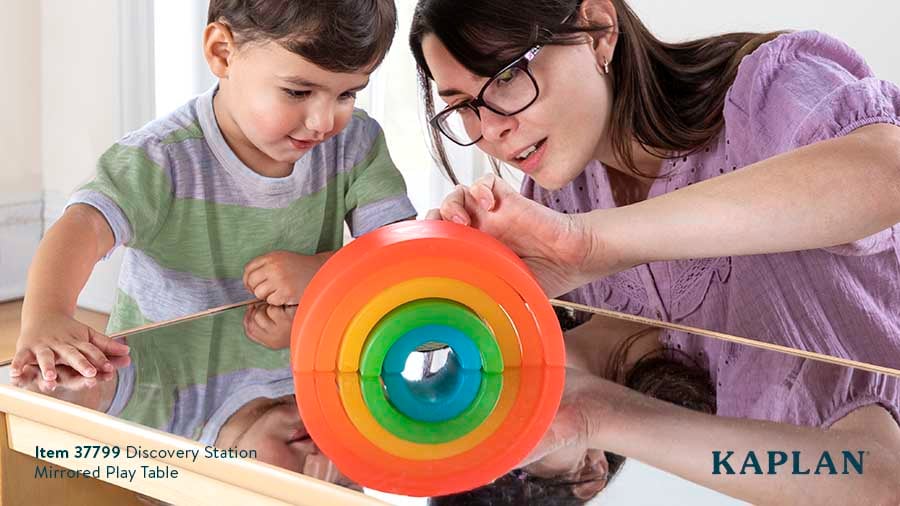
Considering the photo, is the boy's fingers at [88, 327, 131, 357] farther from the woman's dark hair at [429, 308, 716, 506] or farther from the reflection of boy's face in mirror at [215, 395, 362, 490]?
the woman's dark hair at [429, 308, 716, 506]

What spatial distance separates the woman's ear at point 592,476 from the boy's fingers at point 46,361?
407 mm

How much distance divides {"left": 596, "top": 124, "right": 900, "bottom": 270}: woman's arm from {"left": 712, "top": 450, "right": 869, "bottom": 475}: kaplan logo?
0.31 metres

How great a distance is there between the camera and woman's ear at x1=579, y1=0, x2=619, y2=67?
3.89ft

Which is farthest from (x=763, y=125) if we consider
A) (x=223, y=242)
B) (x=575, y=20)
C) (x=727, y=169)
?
(x=223, y=242)

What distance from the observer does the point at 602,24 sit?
3.92ft

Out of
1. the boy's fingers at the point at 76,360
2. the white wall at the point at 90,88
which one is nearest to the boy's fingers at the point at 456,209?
the boy's fingers at the point at 76,360

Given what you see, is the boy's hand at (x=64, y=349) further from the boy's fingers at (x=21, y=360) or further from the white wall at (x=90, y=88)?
the white wall at (x=90, y=88)

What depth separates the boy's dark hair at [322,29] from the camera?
122 centimetres

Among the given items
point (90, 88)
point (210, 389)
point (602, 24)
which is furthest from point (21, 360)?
point (90, 88)

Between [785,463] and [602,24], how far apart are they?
71cm

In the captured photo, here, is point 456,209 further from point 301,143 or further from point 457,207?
point 301,143

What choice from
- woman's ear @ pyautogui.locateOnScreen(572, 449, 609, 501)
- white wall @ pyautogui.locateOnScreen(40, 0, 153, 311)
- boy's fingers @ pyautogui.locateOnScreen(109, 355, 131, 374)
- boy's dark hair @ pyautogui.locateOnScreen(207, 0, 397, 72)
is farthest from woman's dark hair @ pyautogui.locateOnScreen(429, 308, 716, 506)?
white wall @ pyautogui.locateOnScreen(40, 0, 153, 311)

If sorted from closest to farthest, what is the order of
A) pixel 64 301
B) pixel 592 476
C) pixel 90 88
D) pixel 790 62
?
pixel 592 476 → pixel 64 301 → pixel 790 62 → pixel 90 88

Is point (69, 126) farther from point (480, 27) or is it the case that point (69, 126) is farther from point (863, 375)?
point (863, 375)
